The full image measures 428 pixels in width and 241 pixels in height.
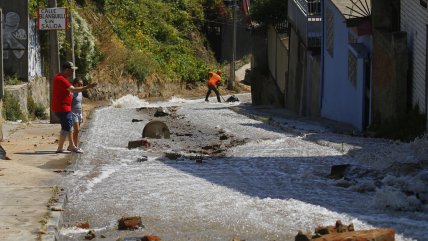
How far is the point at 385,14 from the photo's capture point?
23.7 metres

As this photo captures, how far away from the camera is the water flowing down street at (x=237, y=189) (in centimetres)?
998

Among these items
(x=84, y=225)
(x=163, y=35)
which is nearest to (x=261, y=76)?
(x=163, y=35)

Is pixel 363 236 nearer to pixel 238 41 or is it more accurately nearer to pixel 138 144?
pixel 138 144

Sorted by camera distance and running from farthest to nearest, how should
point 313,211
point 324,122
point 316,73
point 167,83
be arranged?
point 167,83, point 316,73, point 324,122, point 313,211

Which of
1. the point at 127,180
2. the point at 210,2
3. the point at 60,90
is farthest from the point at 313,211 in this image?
the point at 210,2

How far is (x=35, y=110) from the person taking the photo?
96.1 ft

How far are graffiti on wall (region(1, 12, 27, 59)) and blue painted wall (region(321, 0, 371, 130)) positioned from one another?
9.64 meters

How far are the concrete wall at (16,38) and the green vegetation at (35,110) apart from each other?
91 cm

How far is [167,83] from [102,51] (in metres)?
5.15

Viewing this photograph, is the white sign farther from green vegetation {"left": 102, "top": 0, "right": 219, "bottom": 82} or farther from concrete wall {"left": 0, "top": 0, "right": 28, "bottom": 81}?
green vegetation {"left": 102, "top": 0, "right": 219, "bottom": 82}

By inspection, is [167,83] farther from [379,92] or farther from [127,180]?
[127,180]

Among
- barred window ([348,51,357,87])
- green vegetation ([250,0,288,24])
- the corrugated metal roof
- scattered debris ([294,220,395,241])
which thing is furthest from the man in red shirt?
green vegetation ([250,0,288,24])

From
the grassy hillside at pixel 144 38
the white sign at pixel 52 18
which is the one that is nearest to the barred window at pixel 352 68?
the white sign at pixel 52 18

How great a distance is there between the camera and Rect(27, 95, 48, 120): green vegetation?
2858cm
